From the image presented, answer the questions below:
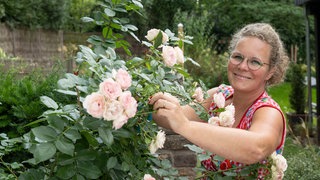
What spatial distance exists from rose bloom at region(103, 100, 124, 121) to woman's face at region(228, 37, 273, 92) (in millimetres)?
744

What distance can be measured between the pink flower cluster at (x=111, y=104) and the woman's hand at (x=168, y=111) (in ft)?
0.71

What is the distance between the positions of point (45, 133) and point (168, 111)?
40 centimetres

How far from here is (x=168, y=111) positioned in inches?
78.5

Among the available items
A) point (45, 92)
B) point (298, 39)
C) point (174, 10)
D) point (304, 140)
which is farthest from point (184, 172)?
point (298, 39)

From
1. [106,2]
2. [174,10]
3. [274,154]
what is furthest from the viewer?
[174,10]

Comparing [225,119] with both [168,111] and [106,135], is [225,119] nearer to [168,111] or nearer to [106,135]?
[168,111]

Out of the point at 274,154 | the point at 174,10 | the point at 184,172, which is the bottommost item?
the point at 174,10

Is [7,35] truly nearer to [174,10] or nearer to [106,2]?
[174,10]

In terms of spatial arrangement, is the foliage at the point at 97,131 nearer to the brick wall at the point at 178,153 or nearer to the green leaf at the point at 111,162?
the green leaf at the point at 111,162

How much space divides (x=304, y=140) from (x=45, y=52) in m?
11.7

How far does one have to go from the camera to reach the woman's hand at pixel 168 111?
6.54 ft

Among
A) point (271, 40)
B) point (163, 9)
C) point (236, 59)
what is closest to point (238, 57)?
point (236, 59)

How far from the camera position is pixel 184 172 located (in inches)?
192

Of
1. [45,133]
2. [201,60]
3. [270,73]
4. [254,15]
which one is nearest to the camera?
Answer: [45,133]
